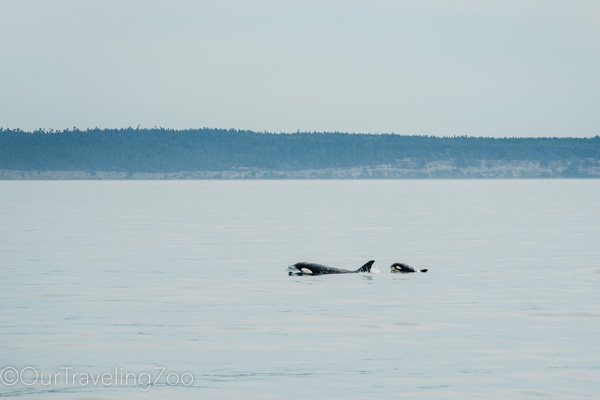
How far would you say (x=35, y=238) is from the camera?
4572cm

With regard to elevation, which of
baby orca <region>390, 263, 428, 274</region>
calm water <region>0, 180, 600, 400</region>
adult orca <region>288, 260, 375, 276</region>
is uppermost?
baby orca <region>390, 263, 428, 274</region>

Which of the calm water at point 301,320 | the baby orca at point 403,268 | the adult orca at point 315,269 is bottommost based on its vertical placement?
the calm water at point 301,320

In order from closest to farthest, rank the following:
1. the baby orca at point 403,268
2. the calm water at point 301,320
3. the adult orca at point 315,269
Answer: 1. the calm water at point 301,320
2. the adult orca at point 315,269
3. the baby orca at point 403,268

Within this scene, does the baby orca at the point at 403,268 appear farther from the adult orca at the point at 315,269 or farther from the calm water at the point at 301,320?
the adult orca at the point at 315,269

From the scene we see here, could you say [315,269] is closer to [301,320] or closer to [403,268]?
[403,268]

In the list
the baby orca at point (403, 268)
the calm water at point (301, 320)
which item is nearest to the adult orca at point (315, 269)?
the calm water at point (301, 320)

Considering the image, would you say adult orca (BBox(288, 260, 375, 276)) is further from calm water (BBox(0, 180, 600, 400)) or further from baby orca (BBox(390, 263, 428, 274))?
baby orca (BBox(390, 263, 428, 274))

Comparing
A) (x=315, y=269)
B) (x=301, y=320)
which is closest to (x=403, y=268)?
(x=315, y=269)

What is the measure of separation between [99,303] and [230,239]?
21.5m

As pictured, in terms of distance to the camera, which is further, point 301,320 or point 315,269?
point 315,269

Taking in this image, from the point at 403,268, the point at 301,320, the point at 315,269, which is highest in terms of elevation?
the point at 403,268

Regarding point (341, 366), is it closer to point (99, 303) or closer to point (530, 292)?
point (99, 303)

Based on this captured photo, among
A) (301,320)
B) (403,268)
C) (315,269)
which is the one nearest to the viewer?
(301,320)

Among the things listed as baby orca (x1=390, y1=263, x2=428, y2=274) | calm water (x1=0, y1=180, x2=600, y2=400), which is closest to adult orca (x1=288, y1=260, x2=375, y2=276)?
→ calm water (x1=0, y1=180, x2=600, y2=400)
